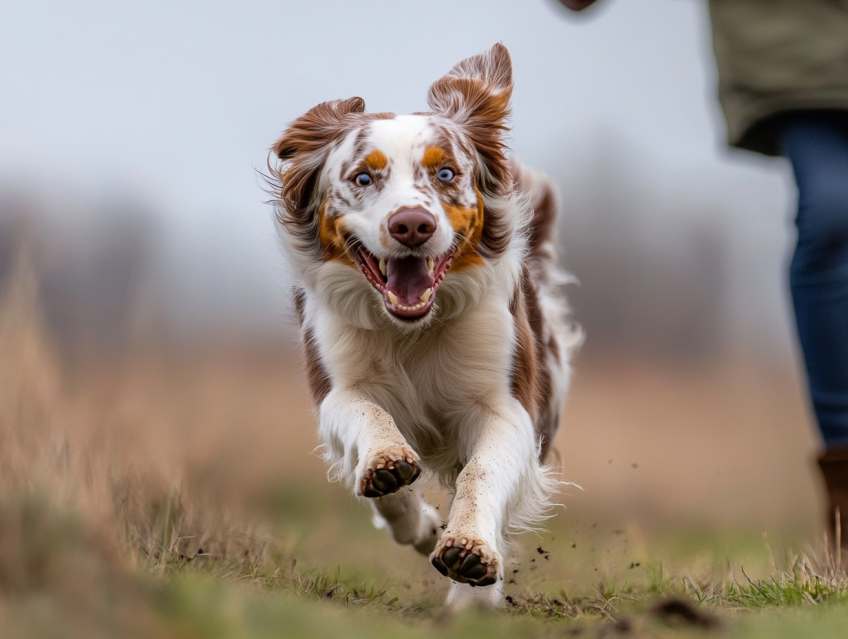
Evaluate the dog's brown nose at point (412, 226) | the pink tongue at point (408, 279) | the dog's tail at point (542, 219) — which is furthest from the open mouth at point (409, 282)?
the dog's tail at point (542, 219)

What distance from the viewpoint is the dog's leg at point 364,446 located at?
2900mm

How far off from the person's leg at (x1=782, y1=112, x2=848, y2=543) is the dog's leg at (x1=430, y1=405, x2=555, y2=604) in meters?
Result: 0.96

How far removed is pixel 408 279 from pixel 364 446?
55 cm

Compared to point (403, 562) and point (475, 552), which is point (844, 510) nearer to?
point (475, 552)

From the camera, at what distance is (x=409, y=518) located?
155 inches

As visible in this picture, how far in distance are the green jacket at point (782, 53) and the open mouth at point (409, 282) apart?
111 cm

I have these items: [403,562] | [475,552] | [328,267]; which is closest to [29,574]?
[475,552]

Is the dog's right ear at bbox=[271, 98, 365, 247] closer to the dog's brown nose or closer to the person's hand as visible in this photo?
the dog's brown nose

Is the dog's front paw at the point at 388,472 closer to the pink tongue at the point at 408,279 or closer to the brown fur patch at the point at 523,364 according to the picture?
the pink tongue at the point at 408,279

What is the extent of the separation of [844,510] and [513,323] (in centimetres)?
128

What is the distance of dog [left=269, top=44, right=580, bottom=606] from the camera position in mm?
3170

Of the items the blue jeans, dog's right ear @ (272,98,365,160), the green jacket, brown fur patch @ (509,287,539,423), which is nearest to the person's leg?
the blue jeans

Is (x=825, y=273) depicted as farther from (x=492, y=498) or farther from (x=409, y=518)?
(x=409, y=518)

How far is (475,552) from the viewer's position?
276 centimetres
